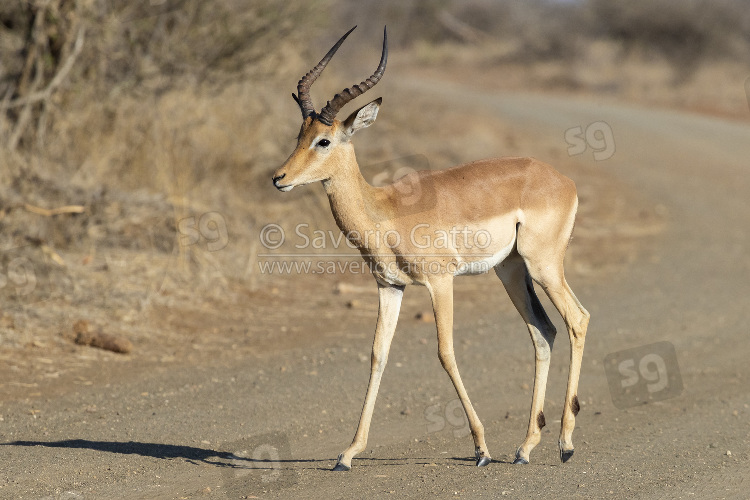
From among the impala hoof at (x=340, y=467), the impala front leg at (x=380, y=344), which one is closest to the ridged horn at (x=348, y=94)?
the impala front leg at (x=380, y=344)

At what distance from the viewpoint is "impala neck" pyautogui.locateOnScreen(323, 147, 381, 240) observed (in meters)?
5.23

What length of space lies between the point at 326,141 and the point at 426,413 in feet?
7.39

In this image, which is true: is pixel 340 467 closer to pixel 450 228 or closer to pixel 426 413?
pixel 426 413

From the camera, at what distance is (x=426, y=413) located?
6332 millimetres

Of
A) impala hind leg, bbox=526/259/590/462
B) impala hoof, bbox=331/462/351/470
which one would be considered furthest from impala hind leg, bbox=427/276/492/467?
impala hoof, bbox=331/462/351/470

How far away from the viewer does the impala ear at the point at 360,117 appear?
5.19 meters

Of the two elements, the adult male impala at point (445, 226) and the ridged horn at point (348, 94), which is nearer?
the ridged horn at point (348, 94)

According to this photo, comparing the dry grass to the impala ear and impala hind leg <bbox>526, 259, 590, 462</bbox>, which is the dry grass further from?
impala hind leg <bbox>526, 259, 590, 462</bbox>

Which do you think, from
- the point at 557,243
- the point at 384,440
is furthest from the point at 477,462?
the point at 557,243

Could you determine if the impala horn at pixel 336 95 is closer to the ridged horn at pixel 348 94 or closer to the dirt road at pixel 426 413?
the ridged horn at pixel 348 94

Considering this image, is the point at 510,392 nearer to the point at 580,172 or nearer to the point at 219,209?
the point at 219,209

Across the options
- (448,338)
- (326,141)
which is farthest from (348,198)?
(448,338)

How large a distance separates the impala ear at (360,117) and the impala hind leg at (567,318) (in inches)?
53.3

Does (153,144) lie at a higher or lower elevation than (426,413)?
higher
